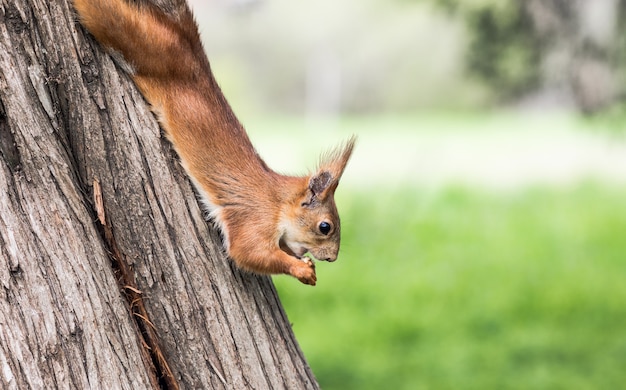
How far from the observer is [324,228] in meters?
2.98

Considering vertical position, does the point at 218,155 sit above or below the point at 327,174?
below

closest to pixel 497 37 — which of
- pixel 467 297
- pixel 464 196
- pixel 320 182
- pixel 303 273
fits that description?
pixel 467 297

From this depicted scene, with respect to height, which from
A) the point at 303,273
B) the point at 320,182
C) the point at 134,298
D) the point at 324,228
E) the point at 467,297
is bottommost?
the point at 134,298

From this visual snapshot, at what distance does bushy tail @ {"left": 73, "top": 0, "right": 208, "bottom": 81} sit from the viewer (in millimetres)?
2248

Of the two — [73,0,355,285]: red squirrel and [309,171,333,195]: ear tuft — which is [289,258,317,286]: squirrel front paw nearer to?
[73,0,355,285]: red squirrel

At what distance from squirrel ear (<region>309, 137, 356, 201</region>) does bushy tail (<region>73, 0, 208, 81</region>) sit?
1.86 ft

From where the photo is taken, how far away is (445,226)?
951 centimetres

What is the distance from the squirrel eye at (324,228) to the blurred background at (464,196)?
95 cm

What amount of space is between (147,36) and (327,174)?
0.83 metres

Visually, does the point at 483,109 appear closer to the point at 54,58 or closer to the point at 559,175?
the point at 559,175

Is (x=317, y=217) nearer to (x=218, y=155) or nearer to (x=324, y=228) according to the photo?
(x=324, y=228)

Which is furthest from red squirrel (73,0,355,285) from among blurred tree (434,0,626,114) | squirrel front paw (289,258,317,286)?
blurred tree (434,0,626,114)

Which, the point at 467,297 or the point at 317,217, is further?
the point at 467,297

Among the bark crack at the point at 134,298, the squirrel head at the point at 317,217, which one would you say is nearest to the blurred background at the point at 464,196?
the squirrel head at the point at 317,217
